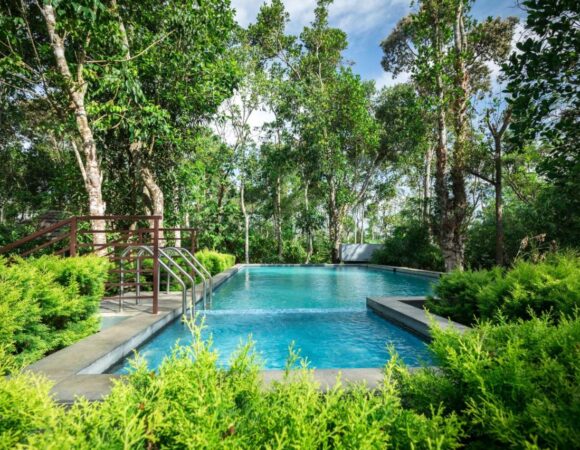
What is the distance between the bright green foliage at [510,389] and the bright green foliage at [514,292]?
1770 mm

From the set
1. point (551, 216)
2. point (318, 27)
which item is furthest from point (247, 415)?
point (318, 27)

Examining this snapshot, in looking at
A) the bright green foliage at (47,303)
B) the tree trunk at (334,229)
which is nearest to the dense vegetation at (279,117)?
the tree trunk at (334,229)

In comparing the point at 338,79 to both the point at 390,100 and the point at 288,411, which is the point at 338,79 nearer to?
the point at 390,100

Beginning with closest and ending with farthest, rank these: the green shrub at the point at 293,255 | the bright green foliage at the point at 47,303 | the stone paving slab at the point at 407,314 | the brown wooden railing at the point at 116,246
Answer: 1. the bright green foliage at the point at 47,303
2. the stone paving slab at the point at 407,314
3. the brown wooden railing at the point at 116,246
4. the green shrub at the point at 293,255

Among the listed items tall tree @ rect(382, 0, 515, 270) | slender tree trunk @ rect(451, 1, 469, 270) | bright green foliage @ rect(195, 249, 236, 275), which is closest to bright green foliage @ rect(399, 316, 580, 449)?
tall tree @ rect(382, 0, 515, 270)

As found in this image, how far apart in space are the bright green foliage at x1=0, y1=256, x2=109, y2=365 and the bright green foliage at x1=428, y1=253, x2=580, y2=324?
500 cm

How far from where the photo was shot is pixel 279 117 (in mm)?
24969

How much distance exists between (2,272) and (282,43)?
2424cm

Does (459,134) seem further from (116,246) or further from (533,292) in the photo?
(116,246)

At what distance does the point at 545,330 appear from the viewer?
2215mm

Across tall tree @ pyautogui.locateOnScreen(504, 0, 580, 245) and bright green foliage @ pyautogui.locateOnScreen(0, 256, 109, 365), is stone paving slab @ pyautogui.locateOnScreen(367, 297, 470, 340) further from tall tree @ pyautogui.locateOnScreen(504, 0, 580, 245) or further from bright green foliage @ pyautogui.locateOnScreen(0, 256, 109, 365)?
bright green foliage @ pyautogui.locateOnScreen(0, 256, 109, 365)

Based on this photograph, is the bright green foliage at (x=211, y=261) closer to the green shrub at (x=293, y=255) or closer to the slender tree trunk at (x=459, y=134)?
the slender tree trunk at (x=459, y=134)

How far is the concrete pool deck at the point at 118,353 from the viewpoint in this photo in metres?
3.12

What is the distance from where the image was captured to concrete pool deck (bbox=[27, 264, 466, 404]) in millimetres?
3121
